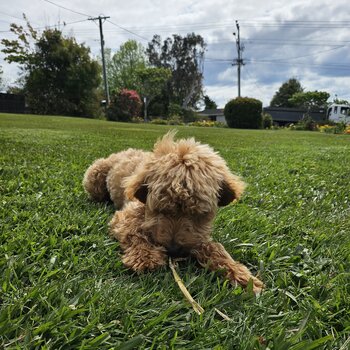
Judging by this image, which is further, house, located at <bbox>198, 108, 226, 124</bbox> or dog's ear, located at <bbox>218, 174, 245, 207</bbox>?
house, located at <bbox>198, 108, 226, 124</bbox>

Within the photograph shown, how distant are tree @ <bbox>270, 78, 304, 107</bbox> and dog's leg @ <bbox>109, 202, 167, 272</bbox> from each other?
77.7 m

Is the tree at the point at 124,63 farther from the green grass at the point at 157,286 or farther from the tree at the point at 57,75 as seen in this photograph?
the green grass at the point at 157,286

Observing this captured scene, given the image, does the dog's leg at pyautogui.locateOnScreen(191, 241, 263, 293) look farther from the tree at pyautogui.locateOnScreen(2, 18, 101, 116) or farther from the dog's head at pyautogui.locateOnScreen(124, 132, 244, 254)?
the tree at pyautogui.locateOnScreen(2, 18, 101, 116)

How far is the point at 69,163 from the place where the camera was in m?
5.90

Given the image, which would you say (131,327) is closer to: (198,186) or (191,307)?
(191,307)

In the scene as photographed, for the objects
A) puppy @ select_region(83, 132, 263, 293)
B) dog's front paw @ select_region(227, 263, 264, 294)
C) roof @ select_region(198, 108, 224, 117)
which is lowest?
dog's front paw @ select_region(227, 263, 264, 294)

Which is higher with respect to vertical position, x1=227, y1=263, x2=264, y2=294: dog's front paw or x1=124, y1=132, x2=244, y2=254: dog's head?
x1=124, y1=132, x2=244, y2=254: dog's head

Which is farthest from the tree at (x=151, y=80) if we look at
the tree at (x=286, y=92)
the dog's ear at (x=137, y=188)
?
the dog's ear at (x=137, y=188)

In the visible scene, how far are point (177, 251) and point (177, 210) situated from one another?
10.1 inches

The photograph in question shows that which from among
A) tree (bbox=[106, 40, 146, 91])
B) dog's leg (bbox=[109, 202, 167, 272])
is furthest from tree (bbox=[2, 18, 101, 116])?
dog's leg (bbox=[109, 202, 167, 272])

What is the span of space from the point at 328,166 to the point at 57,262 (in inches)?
244

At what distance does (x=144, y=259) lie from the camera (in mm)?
2180

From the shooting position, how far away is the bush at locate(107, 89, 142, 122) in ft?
118

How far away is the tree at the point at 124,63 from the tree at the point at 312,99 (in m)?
28.3
